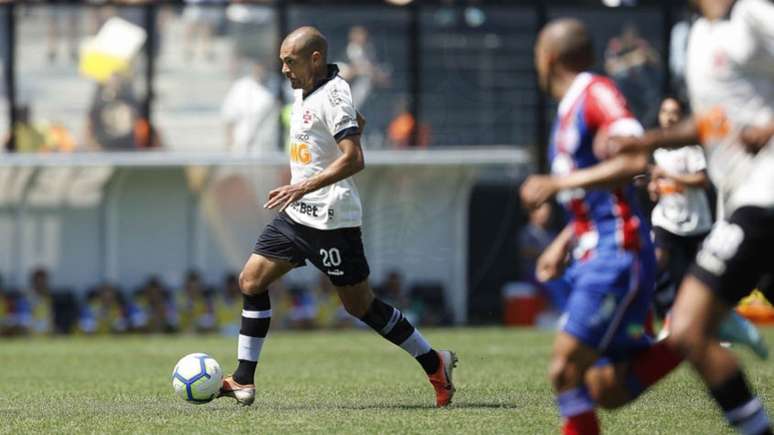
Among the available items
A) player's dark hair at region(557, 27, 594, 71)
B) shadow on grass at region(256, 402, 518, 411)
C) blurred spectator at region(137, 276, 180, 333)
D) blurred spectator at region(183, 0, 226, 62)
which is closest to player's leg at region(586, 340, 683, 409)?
player's dark hair at region(557, 27, 594, 71)

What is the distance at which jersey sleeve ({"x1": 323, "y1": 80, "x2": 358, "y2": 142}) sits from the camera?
9.02 meters

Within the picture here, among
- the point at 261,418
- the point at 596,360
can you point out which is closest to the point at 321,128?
the point at 261,418

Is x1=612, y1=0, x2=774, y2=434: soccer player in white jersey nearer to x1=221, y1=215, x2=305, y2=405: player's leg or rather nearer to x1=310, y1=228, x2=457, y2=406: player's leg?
x1=310, y1=228, x2=457, y2=406: player's leg

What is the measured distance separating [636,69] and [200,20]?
20.0 ft

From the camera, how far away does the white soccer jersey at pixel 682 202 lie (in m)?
12.7

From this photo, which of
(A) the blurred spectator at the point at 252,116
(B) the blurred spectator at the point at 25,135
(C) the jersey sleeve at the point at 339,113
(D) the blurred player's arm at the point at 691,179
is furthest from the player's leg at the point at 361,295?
(B) the blurred spectator at the point at 25,135

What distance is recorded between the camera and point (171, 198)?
2128 centimetres

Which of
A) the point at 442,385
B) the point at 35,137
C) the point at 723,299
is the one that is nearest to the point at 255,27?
the point at 35,137

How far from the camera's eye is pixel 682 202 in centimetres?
1280

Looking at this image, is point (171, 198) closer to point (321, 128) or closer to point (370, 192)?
point (370, 192)

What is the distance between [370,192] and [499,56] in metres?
2.65

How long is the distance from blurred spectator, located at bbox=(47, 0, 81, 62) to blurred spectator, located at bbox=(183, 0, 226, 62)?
1.48m

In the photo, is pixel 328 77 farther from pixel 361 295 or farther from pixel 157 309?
pixel 157 309

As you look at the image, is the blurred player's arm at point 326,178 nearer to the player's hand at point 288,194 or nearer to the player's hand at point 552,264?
the player's hand at point 288,194
